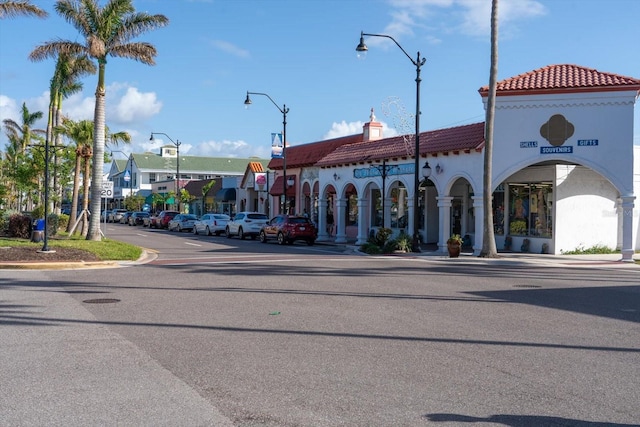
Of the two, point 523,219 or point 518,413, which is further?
point 523,219

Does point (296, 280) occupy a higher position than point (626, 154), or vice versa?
point (626, 154)

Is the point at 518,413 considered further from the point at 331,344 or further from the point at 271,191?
the point at 271,191

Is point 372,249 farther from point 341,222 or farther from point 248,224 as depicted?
point 248,224

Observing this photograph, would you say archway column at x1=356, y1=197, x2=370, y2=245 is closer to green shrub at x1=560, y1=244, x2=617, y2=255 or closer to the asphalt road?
green shrub at x1=560, y1=244, x2=617, y2=255

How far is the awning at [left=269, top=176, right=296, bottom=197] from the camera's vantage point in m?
45.8

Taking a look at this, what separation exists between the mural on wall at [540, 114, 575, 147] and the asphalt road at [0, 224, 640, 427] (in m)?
10.4

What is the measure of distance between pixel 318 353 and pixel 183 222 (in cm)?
4376

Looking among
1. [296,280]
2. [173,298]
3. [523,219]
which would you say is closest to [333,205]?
[523,219]

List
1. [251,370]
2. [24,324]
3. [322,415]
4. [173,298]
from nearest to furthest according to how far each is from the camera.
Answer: [322,415] < [251,370] < [24,324] < [173,298]

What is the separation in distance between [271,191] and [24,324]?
3724cm

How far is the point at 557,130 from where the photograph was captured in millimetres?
25141

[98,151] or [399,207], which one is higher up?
[98,151]

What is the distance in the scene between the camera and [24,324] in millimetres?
10086

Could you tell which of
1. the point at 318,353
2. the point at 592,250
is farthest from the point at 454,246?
the point at 318,353
